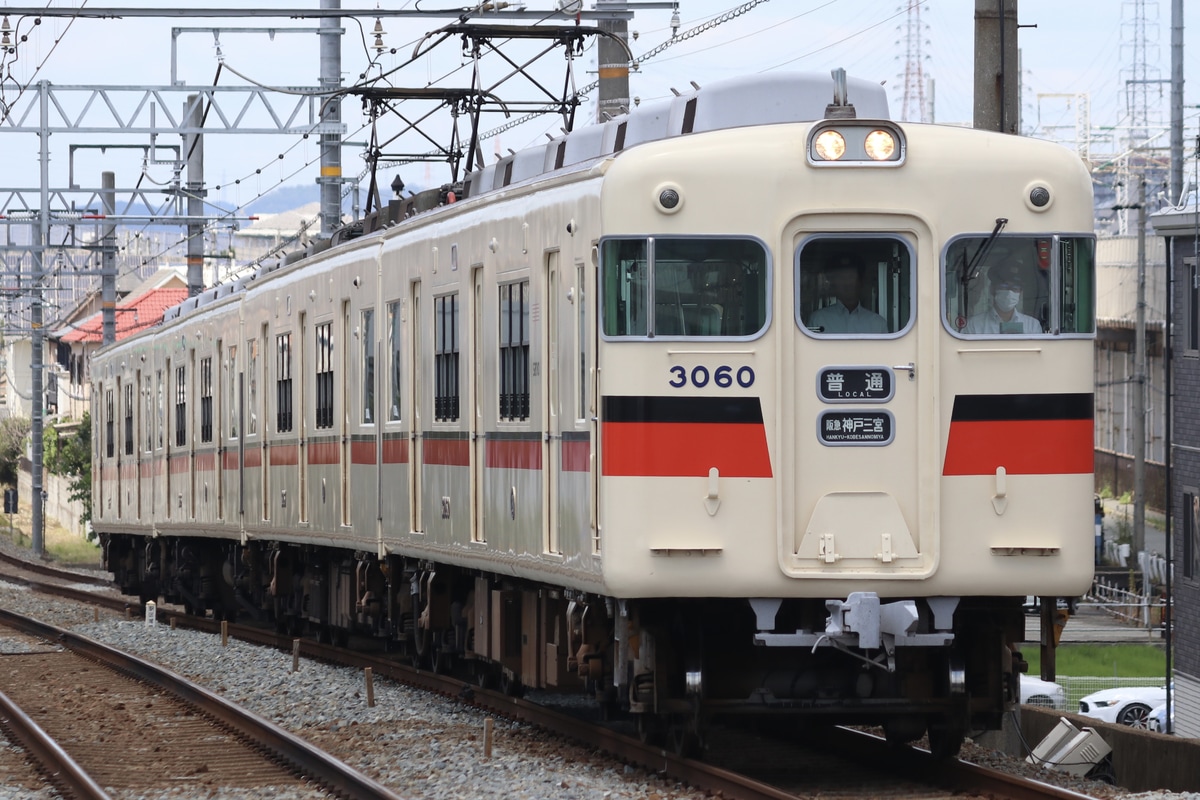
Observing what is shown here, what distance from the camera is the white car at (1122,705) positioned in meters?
25.3

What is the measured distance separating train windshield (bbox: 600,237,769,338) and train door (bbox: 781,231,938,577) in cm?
21

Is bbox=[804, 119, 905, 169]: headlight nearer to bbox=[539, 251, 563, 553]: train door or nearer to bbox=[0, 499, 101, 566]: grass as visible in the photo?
bbox=[539, 251, 563, 553]: train door

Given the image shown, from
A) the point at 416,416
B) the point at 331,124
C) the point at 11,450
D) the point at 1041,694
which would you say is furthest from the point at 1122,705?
the point at 11,450

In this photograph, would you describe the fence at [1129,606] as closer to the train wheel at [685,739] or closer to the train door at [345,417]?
the train door at [345,417]

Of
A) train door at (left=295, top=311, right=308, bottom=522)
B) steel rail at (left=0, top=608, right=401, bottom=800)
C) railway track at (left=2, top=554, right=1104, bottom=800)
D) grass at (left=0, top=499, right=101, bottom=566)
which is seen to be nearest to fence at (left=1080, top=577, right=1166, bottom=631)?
grass at (left=0, top=499, right=101, bottom=566)

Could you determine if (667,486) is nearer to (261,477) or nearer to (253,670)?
(253,670)

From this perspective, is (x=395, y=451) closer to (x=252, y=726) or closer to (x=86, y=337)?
(x=252, y=726)

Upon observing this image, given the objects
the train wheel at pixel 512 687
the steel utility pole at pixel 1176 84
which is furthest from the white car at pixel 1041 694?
the steel utility pole at pixel 1176 84

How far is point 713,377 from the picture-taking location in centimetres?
923

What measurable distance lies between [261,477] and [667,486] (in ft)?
33.3

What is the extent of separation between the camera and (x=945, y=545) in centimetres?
920

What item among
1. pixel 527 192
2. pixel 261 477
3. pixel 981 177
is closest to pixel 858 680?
pixel 981 177

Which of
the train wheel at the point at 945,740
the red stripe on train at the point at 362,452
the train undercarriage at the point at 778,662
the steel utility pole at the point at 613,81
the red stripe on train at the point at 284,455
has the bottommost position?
the train wheel at the point at 945,740

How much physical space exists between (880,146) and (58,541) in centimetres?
5193
